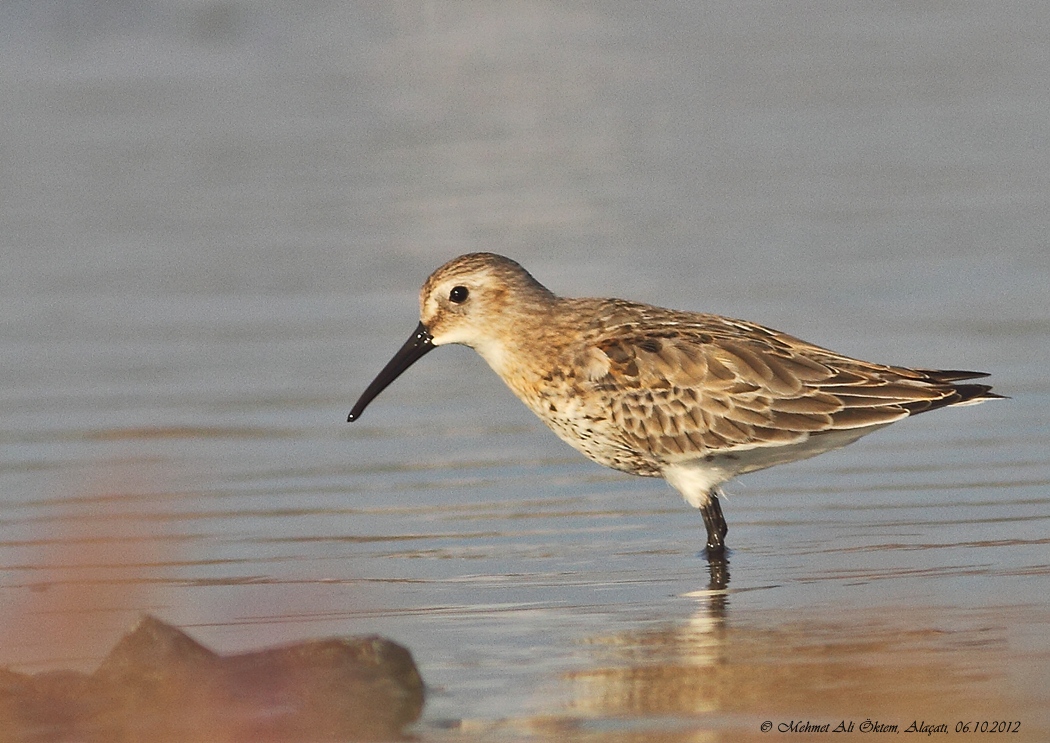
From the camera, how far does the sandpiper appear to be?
9023mm

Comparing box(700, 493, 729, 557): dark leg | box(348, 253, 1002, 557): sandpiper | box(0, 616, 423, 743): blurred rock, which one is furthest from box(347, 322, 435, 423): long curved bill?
box(0, 616, 423, 743): blurred rock

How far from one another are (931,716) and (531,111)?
13.5 metres

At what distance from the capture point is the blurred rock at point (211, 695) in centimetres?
616

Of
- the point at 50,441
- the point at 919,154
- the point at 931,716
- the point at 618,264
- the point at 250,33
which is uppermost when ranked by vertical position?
the point at 250,33

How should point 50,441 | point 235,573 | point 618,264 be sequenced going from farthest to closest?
point 618,264 → point 50,441 → point 235,573

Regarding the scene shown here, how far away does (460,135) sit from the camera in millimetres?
18203

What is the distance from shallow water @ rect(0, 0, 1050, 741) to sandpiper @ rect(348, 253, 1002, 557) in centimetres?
37

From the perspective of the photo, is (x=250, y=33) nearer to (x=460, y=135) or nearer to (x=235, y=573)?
(x=460, y=135)

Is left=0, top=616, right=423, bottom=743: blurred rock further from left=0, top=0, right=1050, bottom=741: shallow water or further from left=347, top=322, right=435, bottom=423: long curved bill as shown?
left=347, top=322, right=435, bottom=423: long curved bill

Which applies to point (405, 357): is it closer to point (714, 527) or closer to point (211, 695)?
point (714, 527)

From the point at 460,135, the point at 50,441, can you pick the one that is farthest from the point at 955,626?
the point at 460,135

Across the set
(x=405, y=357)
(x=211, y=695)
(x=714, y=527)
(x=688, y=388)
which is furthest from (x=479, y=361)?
(x=211, y=695)

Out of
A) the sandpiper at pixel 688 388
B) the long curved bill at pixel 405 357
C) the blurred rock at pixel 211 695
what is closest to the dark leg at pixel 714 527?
the sandpiper at pixel 688 388

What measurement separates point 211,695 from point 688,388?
11.4 feet
